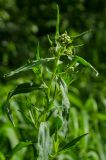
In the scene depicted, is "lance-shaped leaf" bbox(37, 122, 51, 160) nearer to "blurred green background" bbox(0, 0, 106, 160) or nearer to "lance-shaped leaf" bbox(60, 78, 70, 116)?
"lance-shaped leaf" bbox(60, 78, 70, 116)

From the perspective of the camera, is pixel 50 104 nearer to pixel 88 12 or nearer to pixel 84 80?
pixel 84 80

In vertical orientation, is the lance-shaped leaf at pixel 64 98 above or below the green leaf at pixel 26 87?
below

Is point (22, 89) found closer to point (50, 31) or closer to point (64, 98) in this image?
point (64, 98)

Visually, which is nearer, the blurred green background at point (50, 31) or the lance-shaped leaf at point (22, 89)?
the lance-shaped leaf at point (22, 89)

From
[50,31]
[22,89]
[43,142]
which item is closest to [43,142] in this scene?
[43,142]

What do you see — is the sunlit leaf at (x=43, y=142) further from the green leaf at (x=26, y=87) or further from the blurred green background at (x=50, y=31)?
the blurred green background at (x=50, y=31)

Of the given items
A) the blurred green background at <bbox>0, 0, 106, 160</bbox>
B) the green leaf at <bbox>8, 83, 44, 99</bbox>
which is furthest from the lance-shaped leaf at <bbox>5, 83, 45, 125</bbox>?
the blurred green background at <bbox>0, 0, 106, 160</bbox>

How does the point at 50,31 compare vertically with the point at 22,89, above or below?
above

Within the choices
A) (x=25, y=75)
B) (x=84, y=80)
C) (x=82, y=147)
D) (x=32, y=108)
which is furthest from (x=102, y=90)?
(x=32, y=108)

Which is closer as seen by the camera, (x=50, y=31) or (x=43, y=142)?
(x=43, y=142)

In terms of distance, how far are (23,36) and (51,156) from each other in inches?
169

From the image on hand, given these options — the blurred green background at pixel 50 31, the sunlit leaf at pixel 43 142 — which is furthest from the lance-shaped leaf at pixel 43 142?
the blurred green background at pixel 50 31

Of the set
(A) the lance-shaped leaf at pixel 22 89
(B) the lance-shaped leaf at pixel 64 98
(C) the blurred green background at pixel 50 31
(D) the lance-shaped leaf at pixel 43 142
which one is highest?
(C) the blurred green background at pixel 50 31

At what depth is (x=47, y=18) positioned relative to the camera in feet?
18.2
